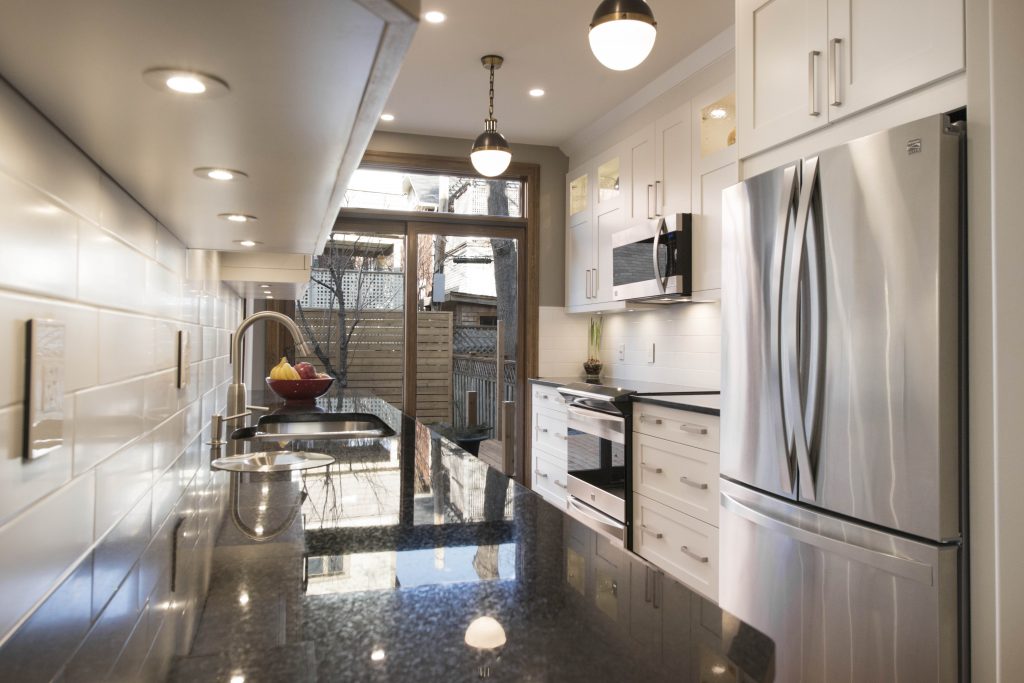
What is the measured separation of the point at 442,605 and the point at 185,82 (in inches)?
19.7

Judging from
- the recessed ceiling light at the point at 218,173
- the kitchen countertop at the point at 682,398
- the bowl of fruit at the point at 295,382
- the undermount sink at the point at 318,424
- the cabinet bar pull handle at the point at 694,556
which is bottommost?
the cabinet bar pull handle at the point at 694,556

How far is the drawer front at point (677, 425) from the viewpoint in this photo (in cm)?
258

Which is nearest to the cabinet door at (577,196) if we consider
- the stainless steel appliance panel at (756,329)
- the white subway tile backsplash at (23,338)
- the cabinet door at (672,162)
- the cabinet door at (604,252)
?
the cabinet door at (604,252)

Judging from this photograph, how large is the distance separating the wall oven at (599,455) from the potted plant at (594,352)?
30.7 inches

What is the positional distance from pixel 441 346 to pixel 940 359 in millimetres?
3638

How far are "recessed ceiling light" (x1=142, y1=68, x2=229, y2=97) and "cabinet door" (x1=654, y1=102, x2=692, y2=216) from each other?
306cm

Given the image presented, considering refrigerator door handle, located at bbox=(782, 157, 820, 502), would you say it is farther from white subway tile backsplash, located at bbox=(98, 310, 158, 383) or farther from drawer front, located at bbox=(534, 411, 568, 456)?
drawer front, located at bbox=(534, 411, 568, 456)

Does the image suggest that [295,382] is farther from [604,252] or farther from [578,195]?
[578,195]

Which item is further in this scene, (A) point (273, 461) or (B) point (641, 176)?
(B) point (641, 176)

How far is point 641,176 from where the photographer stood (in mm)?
3762

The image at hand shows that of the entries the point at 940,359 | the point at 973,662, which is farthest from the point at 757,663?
the point at 973,662

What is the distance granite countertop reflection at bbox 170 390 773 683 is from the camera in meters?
0.44

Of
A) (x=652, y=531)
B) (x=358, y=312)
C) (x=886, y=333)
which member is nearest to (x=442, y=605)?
(x=886, y=333)

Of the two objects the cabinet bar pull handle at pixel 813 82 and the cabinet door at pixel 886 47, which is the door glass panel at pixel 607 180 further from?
the cabinet door at pixel 886 47
